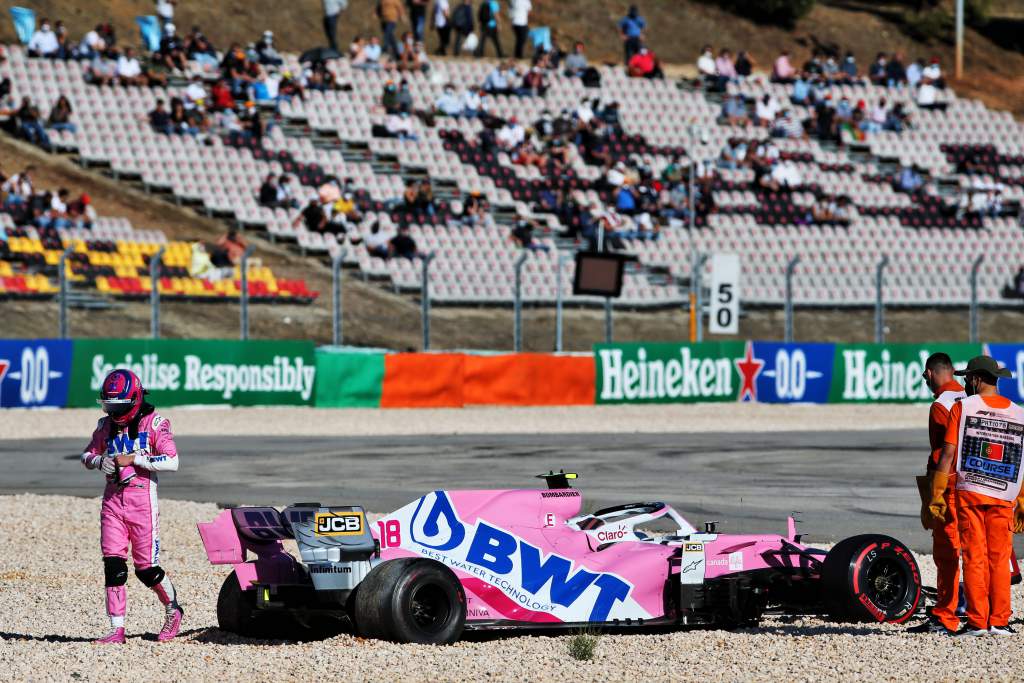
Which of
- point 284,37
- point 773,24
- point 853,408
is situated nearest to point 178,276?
point 853,408

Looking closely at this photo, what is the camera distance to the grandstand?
3441 centimetres

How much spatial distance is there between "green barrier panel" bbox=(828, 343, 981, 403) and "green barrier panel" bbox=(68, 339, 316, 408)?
10252 millimetres

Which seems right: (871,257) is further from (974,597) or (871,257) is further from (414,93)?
(974,597)

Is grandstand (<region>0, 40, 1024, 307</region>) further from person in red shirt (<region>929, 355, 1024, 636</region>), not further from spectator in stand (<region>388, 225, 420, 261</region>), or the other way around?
person in red shirt (<region>929, 355, 1024, 636</region>)

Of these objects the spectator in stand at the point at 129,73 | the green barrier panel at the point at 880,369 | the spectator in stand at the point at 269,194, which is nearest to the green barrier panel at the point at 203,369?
the spectator in stand at the point at 269,194

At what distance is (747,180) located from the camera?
140 ft

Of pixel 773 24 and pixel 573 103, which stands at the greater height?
pixel 773 24

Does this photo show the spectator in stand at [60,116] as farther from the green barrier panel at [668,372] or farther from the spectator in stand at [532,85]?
the green barrier panel at [668,372]

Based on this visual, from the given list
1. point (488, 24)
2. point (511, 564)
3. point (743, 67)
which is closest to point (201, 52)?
point (488, 24)

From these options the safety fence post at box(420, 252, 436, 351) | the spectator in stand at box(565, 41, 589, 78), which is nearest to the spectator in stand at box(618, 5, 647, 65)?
the spectator in stand at box(565, 41, 589, 78)

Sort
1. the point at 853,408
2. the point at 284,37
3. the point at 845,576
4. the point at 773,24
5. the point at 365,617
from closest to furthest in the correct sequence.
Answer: the point at 365,617
the point at 845,576
the point at 853,408
the point at 284,37
the point at 773,24

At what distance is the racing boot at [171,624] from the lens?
8789 mm

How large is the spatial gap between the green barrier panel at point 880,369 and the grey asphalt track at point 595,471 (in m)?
6.97

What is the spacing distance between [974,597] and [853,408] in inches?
877
